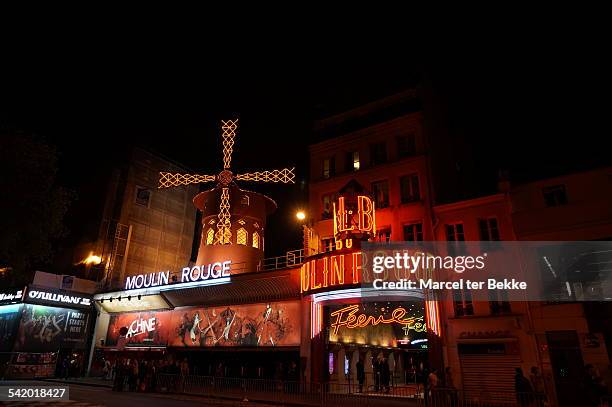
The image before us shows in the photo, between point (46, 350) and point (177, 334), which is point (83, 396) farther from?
point (46, 350)

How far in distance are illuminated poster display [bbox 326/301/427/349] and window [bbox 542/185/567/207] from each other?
7.41 metres

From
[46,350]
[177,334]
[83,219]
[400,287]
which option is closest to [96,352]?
[46,350]

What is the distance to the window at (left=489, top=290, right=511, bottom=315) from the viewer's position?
A: 1717 cm

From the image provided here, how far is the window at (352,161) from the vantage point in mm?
23422

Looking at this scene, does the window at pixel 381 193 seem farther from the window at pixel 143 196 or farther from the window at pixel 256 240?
the window at pixel 143 196

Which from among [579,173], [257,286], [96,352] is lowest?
[96,352]

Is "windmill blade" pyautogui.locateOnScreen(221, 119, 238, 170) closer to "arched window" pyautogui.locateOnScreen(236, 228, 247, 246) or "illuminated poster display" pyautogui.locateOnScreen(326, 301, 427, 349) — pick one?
"arched window" pyautogui.locateOnScreen(236, 228, 247, 246)

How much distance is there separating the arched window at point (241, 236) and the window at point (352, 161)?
871 centimetres

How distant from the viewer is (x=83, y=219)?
35.0 meters

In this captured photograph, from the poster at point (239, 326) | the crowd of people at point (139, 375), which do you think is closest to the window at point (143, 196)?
the poster at point (239, 326)

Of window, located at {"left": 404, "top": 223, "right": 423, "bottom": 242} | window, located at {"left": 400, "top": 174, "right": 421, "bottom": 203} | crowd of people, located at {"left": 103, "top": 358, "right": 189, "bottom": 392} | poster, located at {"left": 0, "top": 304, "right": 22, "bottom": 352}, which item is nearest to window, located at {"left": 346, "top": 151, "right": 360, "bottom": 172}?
window, located at {"left": 400, "top": 174, "right": 421, "bottom": 203}

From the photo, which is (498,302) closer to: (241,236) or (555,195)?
(555,195)

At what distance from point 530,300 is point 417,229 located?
19.0 ft

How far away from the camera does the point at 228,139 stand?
31641 millimetres
